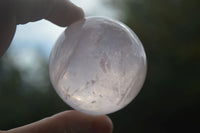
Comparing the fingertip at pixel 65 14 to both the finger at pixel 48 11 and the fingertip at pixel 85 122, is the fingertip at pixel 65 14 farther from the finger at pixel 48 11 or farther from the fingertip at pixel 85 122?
the fingertip at pixel 85 122

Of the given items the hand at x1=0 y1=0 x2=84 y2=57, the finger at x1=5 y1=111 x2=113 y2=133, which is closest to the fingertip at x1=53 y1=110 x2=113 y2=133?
the finger at x1=5 y1=111 x2=113 y2=133

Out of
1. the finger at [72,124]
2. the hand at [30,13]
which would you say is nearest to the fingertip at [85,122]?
the finger at [72,124]

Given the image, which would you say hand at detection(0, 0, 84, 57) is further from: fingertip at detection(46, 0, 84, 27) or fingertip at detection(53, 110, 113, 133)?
fingertip at detection(53, 110, 113, 133)

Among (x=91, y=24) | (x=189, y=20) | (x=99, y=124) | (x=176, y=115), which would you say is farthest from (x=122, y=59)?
(x=189, y=20)

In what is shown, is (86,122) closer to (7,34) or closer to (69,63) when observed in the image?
(69,63)

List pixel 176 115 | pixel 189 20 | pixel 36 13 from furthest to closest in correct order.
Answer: pixel 189 20 < pixel 176 115 < pixel 36 13
